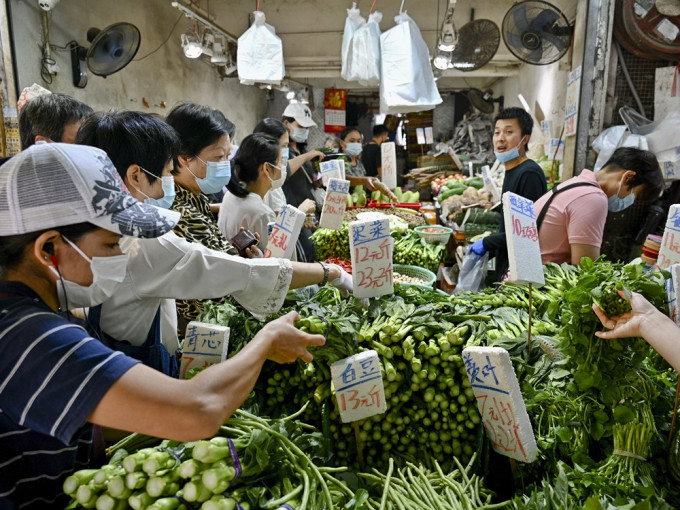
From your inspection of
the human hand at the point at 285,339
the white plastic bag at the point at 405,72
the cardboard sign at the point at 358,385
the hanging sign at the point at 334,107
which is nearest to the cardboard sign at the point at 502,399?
the cardboard sign at the point at 358,385

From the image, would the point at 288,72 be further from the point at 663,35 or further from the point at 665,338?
the point at 665,338

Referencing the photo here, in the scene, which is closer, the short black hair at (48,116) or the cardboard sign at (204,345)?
the cardboard sign at (204,345)

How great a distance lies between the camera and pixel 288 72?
32.1 ft

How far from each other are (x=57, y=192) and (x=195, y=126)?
170 cm

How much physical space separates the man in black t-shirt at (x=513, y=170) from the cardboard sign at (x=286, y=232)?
1.91 metres

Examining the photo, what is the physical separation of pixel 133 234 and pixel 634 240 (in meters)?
5.23

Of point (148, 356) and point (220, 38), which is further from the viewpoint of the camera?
point (220, 38)

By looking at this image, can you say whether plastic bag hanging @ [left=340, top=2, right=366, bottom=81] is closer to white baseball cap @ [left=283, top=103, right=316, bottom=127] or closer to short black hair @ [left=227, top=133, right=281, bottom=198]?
short black hair @ [left=227, top=133, right=281, bottom=198]

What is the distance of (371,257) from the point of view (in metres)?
2.02

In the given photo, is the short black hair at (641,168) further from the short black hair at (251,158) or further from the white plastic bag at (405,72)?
the short black hair at (251,158)

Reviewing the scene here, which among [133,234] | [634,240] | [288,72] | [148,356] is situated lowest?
[634,240]

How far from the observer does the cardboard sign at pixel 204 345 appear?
164 cm

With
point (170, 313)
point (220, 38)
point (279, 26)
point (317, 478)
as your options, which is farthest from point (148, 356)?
point (279, 26)

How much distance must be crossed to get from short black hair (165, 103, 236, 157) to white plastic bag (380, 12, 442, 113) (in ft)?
7.24
